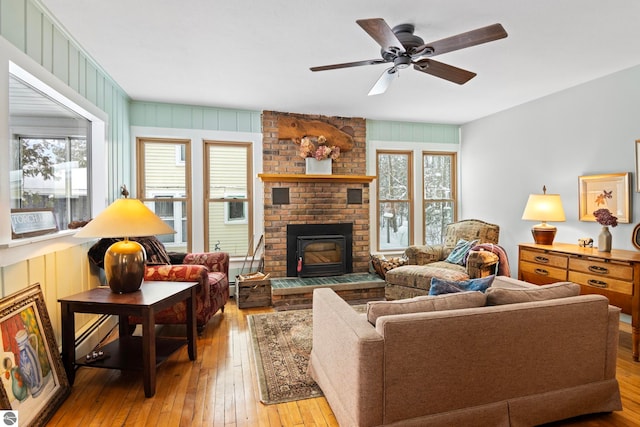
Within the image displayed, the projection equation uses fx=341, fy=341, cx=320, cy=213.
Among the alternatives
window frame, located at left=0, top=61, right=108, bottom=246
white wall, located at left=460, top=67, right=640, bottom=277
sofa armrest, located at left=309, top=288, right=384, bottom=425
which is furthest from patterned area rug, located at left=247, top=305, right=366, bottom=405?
white wall, located at left=460, top=67, right=640, bottom=277

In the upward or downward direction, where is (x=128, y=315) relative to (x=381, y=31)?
downward

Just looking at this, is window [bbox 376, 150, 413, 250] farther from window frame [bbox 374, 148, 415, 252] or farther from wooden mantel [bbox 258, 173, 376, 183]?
wooden mantel [bbox 258, 173, 376, 183]

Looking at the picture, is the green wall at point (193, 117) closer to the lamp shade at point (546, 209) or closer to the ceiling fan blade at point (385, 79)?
the ceiling fan blade at point (385, 79)

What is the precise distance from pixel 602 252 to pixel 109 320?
4756 mm

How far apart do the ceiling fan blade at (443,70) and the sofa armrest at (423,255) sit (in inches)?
98.0

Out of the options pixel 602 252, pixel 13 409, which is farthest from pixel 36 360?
pixel 602 252

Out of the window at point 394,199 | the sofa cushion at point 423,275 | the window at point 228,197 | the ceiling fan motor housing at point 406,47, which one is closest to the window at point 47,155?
the window at point 228,197

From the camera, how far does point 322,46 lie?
2.88m

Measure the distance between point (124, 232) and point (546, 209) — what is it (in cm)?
421

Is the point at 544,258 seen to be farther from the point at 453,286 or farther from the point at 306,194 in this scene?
the point at 306,194

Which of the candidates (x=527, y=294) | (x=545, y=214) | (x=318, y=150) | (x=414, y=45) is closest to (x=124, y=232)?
(x=414, y=45)

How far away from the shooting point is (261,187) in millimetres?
4887

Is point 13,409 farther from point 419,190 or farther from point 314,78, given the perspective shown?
point 419,190

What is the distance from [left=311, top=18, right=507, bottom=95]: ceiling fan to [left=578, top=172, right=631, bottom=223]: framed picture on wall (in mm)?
2107
